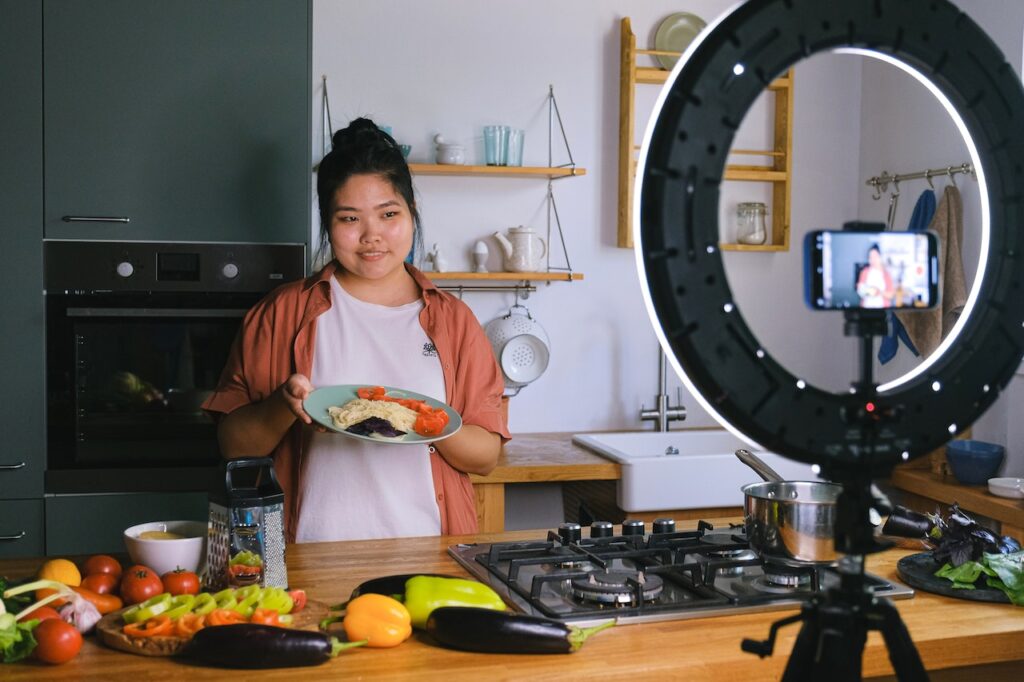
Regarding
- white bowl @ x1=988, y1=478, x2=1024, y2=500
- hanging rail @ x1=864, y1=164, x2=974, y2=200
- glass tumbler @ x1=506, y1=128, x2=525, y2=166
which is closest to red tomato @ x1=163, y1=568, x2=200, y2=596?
white bowl @ x1=988, y1=478, x2=1024, y2=500

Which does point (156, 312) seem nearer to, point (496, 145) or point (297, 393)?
point (297, 393)

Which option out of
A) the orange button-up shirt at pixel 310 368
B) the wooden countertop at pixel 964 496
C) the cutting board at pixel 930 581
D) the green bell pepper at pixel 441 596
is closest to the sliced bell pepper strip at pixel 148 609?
the green bell pepper at pixel 441 596

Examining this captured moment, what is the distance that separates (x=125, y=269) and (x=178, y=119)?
400mm

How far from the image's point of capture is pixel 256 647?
1131 millimetres

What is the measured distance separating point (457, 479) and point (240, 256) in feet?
3.14

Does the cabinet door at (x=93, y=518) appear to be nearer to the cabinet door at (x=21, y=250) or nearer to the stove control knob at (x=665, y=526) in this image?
the cabinet door at (x=21, y=250)

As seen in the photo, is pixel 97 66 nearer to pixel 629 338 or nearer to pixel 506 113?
pixel 506 113

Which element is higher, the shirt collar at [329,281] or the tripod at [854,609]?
the shirt collar at [329,281]

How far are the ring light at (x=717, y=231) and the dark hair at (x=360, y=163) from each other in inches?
55.9

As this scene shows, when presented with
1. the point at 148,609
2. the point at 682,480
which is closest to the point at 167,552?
the point at 148,609

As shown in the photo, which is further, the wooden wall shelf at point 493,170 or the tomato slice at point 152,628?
the wooden wall shelf at point 493,170

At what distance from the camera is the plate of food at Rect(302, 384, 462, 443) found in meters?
1.70

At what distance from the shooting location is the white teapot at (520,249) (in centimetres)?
330

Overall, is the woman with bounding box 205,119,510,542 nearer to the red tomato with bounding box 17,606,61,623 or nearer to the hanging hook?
the red tomato with bounding box 17,606,61,623
